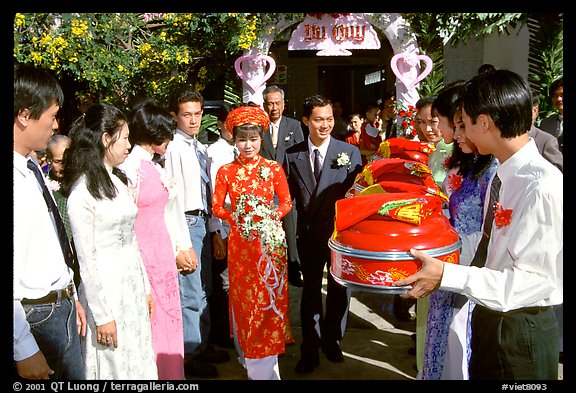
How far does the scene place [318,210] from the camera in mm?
3877

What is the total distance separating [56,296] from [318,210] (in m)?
2.13

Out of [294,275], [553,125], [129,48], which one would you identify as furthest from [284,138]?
[553,125]

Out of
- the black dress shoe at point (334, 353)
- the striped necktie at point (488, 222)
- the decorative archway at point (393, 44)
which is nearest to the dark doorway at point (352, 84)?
the decorative archway at point (393, 44)

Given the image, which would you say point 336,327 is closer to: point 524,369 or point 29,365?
point 524,369

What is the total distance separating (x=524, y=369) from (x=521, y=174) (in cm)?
71

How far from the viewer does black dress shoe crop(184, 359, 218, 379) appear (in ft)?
12.5

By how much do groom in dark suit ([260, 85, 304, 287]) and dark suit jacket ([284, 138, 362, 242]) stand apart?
30.7 inches

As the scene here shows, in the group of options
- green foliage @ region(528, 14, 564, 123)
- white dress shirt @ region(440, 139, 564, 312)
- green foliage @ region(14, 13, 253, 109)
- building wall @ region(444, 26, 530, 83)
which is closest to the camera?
white dress shirt @ region(440, 139, 564, 312)

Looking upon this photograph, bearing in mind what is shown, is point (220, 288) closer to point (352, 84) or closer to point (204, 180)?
point (204, 180)

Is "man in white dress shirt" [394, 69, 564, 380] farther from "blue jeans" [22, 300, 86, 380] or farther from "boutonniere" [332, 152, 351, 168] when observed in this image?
"boutonniere" [332, 152, 351, 168]

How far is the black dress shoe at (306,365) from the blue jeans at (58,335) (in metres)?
1.87

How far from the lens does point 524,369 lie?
189cm

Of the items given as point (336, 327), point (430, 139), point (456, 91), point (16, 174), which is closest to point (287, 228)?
point (336, 327)

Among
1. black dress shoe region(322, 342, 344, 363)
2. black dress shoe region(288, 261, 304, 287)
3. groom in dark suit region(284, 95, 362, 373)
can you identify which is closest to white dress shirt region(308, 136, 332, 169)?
groom in dark suit region(284, 95, 362, 373)
